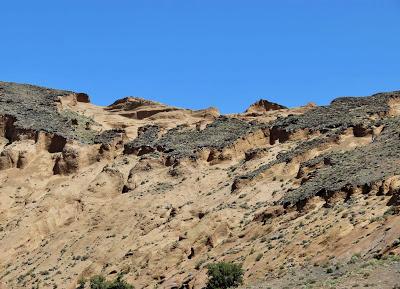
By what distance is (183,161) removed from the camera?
55344mm

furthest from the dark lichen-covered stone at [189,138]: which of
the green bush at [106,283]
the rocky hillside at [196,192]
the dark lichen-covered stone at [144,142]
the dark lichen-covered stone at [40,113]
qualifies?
the green bush at [106,283]

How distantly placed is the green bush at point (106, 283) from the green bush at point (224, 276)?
652 cm

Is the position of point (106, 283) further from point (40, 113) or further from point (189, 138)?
point (40, 113)

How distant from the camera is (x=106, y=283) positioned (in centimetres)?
3922

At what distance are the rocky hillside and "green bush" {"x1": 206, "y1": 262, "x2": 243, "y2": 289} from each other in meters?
0.60

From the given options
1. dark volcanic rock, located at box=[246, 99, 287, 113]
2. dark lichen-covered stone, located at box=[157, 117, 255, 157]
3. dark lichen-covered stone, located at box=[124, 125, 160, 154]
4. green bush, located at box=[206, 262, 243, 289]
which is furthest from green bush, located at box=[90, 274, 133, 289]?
dark volcanic rock, located at box=[246, 99, 287, 113]

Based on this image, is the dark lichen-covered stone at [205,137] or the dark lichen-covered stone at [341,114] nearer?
the dark lichen-covered stone at [341,114]

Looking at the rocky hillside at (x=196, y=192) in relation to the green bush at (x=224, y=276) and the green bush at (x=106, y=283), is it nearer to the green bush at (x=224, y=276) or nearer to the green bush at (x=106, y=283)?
the green bush at (x=224, y=276)

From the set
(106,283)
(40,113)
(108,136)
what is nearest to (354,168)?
(106,283)

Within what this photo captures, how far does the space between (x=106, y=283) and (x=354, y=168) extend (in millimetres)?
16261

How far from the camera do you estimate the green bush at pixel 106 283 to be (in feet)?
125

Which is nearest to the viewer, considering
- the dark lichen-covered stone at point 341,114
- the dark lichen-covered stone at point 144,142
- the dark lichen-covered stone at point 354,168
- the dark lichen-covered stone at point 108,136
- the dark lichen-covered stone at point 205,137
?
the dark lichen-covered stone at point 354,168

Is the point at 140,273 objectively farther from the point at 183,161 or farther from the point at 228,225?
the point at 183,161

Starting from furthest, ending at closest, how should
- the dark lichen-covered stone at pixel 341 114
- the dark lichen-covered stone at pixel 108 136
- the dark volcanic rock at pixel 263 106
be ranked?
the dark volcanic rock at pixel 263 106
the dark lichen-covered stone at pixel 108 136
the dark lichen-covered stone at pixel 341 114
